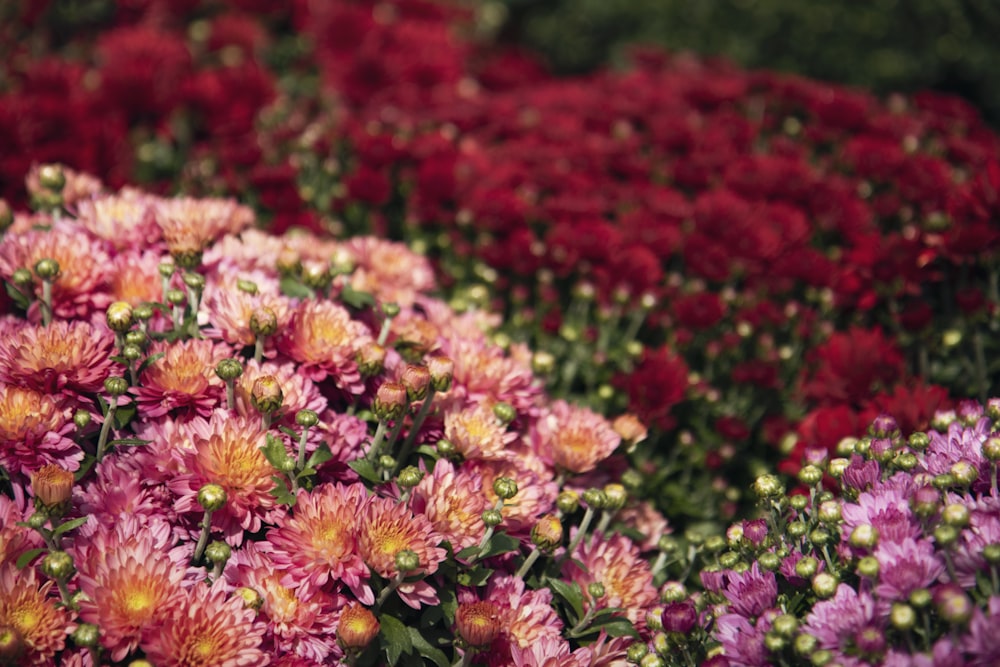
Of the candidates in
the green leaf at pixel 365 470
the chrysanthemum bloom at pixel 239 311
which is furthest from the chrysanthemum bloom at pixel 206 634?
the chrysanthemum bloom at pixel 239 311

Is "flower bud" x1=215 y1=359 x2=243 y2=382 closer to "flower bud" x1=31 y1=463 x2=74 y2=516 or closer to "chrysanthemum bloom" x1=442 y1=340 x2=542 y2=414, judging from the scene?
"flower bud" x1=31 y1=463 x2=74 y2=516

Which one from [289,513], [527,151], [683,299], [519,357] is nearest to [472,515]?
[289,513]

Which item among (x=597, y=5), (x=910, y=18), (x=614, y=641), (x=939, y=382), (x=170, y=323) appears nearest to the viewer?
(x=614, y=641)

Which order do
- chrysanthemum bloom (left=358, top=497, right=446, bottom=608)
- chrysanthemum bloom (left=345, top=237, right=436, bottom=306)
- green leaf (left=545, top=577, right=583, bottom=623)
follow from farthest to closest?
chrysanthemum bloom (left=345, top=237, right=436, bottom=306), green leaf (left=545, top=577, right=583, bottom=623), chrysanthemum bloom (left=358, top=497, right=446, bottom=608)

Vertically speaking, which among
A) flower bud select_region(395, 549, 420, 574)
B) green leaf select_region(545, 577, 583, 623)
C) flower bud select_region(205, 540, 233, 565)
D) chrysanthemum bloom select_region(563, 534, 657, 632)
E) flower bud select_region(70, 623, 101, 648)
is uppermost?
flower bud select_region(395, 549, 420, 574)

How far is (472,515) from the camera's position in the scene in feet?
5.26

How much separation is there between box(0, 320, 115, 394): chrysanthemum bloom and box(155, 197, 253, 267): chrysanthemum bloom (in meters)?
0.29

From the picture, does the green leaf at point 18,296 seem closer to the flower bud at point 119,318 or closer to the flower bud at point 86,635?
the flower bud at point 119,318

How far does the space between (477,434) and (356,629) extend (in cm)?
50

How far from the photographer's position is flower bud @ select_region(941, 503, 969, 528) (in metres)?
1.30

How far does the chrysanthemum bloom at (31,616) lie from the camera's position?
1.34m

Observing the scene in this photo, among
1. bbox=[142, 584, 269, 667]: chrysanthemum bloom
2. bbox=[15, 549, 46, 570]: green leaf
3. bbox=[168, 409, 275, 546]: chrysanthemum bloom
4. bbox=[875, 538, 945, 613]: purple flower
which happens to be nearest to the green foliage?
bbox=[875, 538, 945, 613]: purple flower

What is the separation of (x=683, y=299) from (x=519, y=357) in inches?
26.9

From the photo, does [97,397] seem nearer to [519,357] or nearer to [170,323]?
[170,323]
